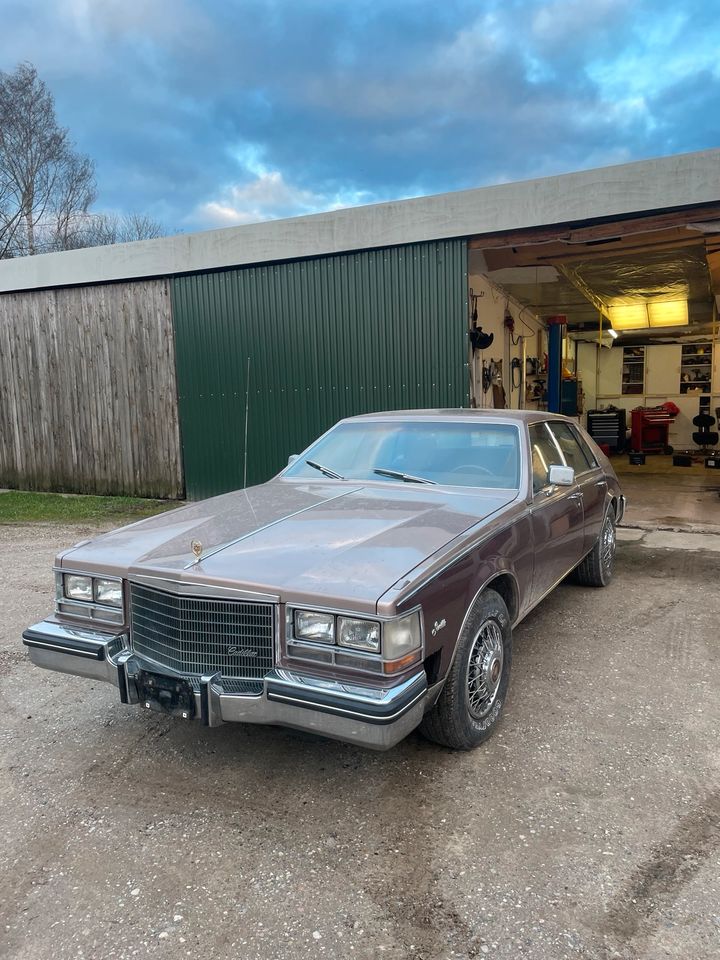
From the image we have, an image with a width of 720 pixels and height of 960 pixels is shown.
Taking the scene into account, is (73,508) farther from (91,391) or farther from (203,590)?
(203,590)

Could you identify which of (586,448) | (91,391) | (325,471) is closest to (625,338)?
(91,391)

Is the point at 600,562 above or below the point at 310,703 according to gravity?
below

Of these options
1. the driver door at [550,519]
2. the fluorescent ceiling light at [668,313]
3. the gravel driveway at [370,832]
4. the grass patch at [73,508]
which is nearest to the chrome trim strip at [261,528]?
the gravel driveway at [370,832]

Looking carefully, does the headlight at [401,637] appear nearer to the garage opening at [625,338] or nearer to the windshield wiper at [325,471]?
the windshield wiper at [325,471]

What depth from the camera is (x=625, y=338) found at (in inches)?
682

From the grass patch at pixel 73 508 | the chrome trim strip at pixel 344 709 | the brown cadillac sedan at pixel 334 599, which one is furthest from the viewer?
the grass patch at pixel 73 508

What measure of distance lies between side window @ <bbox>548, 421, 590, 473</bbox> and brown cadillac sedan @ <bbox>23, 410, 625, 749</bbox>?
0.84 m

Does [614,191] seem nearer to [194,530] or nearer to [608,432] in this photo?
[194,530]

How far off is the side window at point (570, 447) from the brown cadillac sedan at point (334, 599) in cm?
84

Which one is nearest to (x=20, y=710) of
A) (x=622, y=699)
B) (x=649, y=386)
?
(x=622, y=699)

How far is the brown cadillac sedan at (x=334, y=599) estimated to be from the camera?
2.48m

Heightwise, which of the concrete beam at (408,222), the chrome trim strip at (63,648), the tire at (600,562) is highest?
the concrete beam at (408,222)

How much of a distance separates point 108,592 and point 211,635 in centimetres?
65

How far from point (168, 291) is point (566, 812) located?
9446 mm
